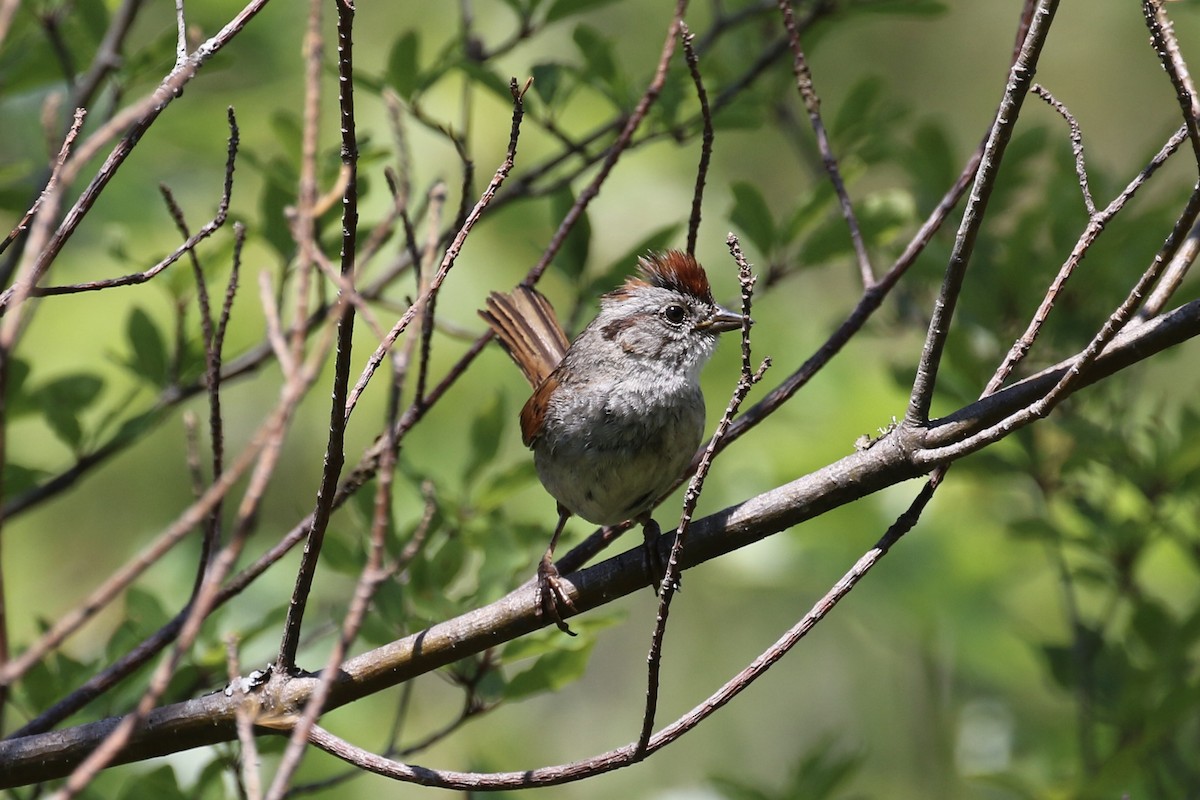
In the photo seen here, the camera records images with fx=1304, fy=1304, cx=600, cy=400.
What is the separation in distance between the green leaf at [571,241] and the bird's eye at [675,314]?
0.44m

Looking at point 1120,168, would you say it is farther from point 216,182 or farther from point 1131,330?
point 1131,330

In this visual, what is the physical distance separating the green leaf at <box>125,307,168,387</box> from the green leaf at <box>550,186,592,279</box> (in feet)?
3.59

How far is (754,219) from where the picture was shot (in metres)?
3.54

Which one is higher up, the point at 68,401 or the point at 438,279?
the point at 68,401

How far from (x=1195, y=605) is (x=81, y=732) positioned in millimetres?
3092

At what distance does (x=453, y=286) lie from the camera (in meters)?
5.37

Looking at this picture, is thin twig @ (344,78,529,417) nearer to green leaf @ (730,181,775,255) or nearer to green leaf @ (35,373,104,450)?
green leaf @ (730,181,775,255)

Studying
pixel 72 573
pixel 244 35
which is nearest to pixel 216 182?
pixel 244 35

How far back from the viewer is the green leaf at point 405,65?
11.4 ft

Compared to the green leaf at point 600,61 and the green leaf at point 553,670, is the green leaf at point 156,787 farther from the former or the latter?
the green leaf at point 600,61

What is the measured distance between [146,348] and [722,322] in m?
1.61

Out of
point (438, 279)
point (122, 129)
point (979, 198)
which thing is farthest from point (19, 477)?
point (979, 198)

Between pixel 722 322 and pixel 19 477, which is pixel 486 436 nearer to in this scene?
pixel 722 322

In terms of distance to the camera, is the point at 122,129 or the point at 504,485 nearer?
the point at 122,129
